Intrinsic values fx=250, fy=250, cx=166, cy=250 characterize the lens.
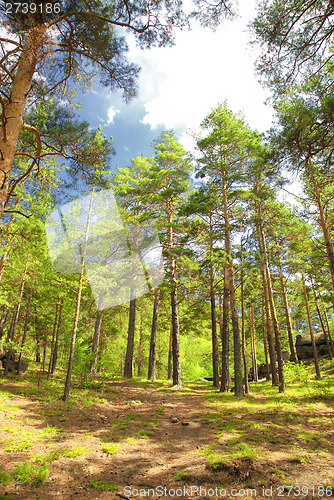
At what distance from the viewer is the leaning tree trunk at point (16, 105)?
3.91 meters

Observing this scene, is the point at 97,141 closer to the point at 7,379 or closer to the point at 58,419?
the point at 58,419

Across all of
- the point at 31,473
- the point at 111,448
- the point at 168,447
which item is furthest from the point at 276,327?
the point at 31,473

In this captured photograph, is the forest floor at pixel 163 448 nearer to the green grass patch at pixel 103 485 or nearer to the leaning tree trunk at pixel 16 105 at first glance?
the green grass patch at pixel 103 485

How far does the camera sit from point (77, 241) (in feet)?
45.4

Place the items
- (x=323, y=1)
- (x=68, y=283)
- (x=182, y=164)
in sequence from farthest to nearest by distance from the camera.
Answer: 1. (x=182, y=164)
2. (x=68, y=283)
3. (x=323, y=1)

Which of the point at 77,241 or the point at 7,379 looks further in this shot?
the point at 77,241

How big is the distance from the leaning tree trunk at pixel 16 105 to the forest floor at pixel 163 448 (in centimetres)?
453

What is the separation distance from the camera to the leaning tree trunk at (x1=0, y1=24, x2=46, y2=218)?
3.91 metres

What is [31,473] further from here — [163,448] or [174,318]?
[174,318]

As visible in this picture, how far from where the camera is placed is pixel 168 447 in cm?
583

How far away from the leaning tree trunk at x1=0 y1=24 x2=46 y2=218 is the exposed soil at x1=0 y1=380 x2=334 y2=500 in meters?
4.63

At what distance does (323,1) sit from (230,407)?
1258cm

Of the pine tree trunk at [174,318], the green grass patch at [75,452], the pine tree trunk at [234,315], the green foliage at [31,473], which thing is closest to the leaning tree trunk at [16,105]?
the green foliage at [31,473]

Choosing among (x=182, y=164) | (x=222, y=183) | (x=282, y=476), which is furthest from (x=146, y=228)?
(x=282, y=476)
